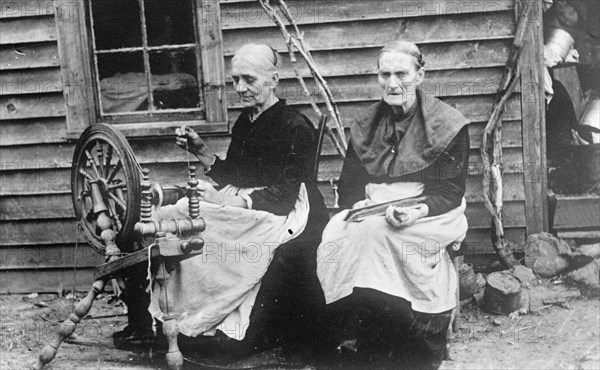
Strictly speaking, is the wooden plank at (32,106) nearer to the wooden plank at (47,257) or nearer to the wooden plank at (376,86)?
the wooden plank at (47,257)

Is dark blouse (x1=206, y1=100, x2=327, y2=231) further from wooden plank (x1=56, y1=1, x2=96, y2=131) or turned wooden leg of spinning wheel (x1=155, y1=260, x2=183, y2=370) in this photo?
wooden plank (x1=56, y1=1, x2=96, y2=131)

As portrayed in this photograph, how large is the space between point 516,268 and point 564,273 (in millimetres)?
363

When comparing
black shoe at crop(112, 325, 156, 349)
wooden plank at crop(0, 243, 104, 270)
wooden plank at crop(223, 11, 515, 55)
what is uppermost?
wooden plank at crop(223, 11, 515, 55)

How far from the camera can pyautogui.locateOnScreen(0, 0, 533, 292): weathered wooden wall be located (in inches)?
180

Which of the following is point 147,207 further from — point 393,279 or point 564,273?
point 564,273

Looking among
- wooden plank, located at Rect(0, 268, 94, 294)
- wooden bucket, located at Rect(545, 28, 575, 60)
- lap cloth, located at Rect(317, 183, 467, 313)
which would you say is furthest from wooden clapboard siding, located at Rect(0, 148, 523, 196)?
wooden bucket, located at Rect(545, 28, 575, 60)

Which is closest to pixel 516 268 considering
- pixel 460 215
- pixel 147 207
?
pixel 460 215

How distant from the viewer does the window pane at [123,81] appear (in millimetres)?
4844

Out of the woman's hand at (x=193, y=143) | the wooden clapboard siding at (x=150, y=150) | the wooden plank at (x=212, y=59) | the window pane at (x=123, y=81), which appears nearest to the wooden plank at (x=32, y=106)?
the wooden clapboard siding at (x=150, y=150)

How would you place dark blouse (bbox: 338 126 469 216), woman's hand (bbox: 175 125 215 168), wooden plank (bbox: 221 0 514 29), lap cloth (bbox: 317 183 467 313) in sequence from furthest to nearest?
wooden plank (bbox: 221 0 514 29), woman's hand (bbox: 175 125 215 168), dark blouse (bbox: 338 126 469 216), lap cloth (bbox: 317 183 467 313)

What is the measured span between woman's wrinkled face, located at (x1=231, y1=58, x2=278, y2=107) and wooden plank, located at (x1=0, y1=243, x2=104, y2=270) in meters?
2.14

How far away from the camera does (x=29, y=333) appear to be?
4.23 metres

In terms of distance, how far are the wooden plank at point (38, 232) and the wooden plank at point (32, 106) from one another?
2.65ft

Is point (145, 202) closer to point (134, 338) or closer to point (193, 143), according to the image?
point (193, 143)
